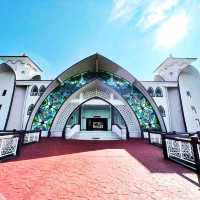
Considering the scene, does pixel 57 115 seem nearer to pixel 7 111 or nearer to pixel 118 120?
pixel 7 111

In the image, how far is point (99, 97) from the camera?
47.1 ft

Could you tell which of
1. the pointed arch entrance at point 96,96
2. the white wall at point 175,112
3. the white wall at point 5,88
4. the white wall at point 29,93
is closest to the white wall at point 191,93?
the white wall at point 175,112

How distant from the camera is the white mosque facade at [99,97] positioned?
12688 mm

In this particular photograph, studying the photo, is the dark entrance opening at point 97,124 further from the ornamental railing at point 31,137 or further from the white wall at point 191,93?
the ornamental railing at point 31,137

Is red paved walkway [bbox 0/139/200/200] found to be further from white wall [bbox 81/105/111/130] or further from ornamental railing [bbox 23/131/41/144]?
white wall [bbox 81/105/111/130]

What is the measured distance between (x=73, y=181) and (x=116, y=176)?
3.50 ft

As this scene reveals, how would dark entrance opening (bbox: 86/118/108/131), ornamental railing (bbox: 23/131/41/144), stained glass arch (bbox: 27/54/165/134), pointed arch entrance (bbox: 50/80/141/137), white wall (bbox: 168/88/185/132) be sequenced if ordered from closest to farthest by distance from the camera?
1. ornamental railing (bbox: 23/131/41/144)
2. stained glass arch (bbox: 27/54/165/134)
3. pointed arch entrance (bbox: 50/80/141/137)
4. white wall (bbox: 168/88/185/132)
5. dark entrance opening (bbox: 86/118/108/131)

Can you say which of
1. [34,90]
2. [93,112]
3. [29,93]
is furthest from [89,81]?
[93,112]

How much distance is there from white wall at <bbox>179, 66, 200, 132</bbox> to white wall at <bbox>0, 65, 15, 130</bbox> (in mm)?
19266

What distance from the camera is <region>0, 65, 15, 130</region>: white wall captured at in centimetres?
1456

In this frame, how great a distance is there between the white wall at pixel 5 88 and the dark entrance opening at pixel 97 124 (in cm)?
1071

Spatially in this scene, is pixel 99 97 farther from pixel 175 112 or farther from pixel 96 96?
pixel 175 112

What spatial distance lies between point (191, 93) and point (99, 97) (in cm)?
1072

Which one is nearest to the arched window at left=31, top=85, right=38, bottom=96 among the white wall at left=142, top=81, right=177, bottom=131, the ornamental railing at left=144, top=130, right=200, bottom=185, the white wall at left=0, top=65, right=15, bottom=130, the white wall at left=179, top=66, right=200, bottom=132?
the white wall at left=0, top=65, right=15, bottom=130
